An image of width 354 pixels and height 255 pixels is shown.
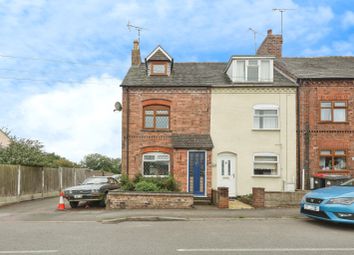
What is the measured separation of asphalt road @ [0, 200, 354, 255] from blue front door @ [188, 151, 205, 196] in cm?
702

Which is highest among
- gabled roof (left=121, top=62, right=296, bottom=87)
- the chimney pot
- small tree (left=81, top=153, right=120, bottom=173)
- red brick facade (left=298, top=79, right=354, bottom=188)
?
the chimney pot

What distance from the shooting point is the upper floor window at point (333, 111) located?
761 inches

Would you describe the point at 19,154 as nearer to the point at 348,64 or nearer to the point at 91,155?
the point at 348,64

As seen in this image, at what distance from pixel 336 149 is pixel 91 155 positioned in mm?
75337

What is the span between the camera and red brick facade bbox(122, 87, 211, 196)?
19266 mm

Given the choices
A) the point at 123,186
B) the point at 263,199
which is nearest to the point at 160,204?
the point at 123,186

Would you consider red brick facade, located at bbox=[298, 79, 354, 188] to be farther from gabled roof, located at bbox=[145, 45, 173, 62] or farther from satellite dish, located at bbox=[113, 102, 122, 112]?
satellite dish, located at bbox=[113, 102, 122, 112]

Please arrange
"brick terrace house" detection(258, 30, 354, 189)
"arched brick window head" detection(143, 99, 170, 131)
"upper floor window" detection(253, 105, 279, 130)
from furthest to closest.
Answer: "arched brick window head" detection(143, 99, 170, 131) → "upper floor window" detection(253, 105, 279, 130) → "brick terrace house" detection(258, 30, 354, 189)

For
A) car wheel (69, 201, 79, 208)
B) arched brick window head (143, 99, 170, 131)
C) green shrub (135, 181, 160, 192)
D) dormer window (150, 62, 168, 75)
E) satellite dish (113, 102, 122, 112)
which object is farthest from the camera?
dormer window (150, 62, 168, 75)

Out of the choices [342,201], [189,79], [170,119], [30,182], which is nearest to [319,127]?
[189,79]

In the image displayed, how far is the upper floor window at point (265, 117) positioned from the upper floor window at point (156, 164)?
5153 millimetres

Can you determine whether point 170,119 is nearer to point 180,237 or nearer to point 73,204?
point 73,204

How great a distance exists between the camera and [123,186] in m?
16.3

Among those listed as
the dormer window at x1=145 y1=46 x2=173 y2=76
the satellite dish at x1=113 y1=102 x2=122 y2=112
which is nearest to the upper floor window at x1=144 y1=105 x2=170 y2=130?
the satellite dish at x1=113 y1=102 x2=122 y2=112
